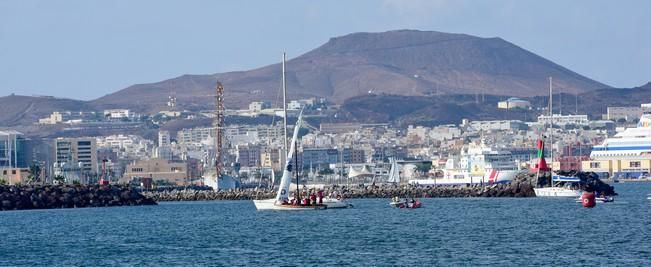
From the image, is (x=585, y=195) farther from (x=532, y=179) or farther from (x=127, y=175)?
(x=127, y=175)

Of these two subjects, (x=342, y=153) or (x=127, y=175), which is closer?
(x=127, y=175)

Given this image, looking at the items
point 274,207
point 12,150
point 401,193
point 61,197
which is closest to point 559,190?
point 401,193

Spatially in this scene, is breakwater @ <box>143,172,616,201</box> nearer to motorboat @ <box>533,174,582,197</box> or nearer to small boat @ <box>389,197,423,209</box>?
motorboat @ <box>533,174,582,197</box>

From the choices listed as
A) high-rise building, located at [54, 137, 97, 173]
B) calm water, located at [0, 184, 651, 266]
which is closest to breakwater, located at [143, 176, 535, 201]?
calm water, located at [0, 184, 651, 266]

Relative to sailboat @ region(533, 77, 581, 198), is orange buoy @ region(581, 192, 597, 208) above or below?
below

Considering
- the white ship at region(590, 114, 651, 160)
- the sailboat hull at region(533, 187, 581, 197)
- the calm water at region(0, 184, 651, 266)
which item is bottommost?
the calm water at region(0, 184, 651, 266)

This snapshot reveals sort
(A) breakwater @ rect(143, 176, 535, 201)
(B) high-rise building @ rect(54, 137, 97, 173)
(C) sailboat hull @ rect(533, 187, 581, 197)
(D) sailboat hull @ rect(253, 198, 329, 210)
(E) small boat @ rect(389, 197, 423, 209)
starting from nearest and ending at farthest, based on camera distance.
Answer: (D) sailboat hull @ rect(253, 198, 329, 210)
(E) small boat @ rect(389, 197, 423, 209)
(C) sailboat hull @ rect(533, 187, 581, 197)
(A) breakwater @ rect(143, 176, 535, 201)
(B) high-rise building @ rect(54, 137, 97, 173)

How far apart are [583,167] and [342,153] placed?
2076 inches

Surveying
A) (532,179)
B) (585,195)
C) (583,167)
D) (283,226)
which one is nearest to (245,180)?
(583,167)

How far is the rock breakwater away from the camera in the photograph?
241 ft

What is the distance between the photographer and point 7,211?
72250 millimetres

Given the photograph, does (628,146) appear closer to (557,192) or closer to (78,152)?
(78,152)

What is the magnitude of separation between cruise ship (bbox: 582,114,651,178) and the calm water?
7225 cm

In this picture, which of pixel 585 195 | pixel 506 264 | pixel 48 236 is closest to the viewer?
pixel 506 264
